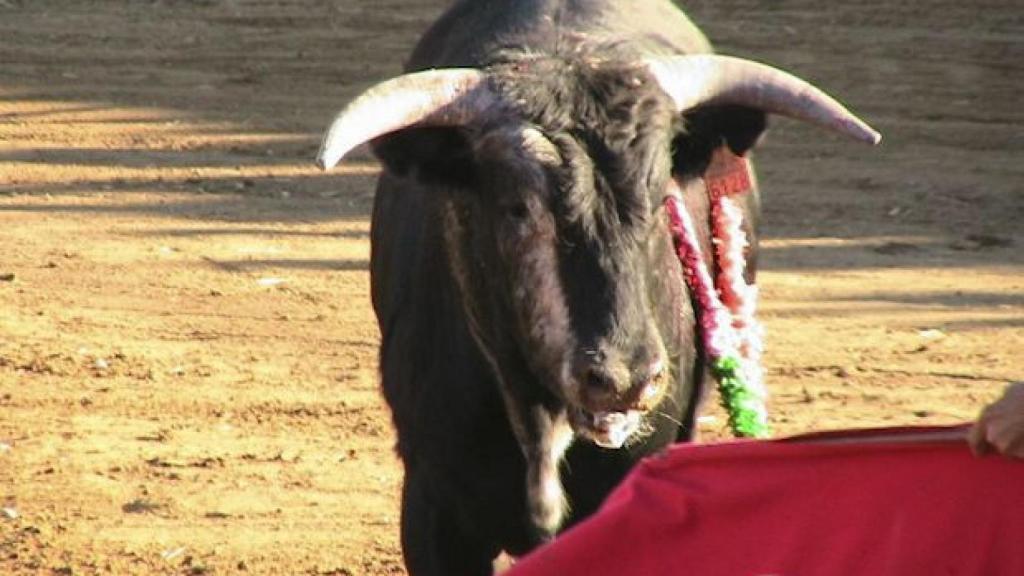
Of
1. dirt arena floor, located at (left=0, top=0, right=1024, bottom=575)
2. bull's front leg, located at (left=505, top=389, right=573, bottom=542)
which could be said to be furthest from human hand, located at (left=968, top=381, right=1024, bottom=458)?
dirt arena floor, located at (left=0, top=0, right=1024, bottom=575)

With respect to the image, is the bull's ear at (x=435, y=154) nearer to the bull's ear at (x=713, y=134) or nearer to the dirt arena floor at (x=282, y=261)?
the bull's ear at (x=713, y=134)

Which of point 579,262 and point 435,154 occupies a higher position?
point 435,154

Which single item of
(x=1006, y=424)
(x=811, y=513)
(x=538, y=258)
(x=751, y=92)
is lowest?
(x=538, y=258)

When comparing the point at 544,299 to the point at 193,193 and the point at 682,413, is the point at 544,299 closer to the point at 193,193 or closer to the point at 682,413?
the point at 682,413

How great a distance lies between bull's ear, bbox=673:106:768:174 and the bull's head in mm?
27

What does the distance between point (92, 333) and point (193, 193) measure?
205cm

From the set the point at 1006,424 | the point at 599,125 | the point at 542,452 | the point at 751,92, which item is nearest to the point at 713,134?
the point at 751,92

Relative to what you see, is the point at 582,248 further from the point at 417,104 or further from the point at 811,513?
the point at 811,513

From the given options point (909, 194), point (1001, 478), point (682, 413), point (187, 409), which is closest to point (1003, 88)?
point (909, 194)

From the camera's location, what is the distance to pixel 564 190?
415 cm

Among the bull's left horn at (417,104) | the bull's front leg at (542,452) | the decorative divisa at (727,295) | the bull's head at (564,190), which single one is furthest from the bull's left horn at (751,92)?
the bull's front leg at (542,452)

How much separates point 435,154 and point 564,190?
0.34 meters

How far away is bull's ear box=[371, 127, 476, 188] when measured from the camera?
435 centimetres

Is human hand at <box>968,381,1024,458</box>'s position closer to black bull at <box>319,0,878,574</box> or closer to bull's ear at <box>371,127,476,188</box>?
black bull at <box>319,0,878,574</box>
